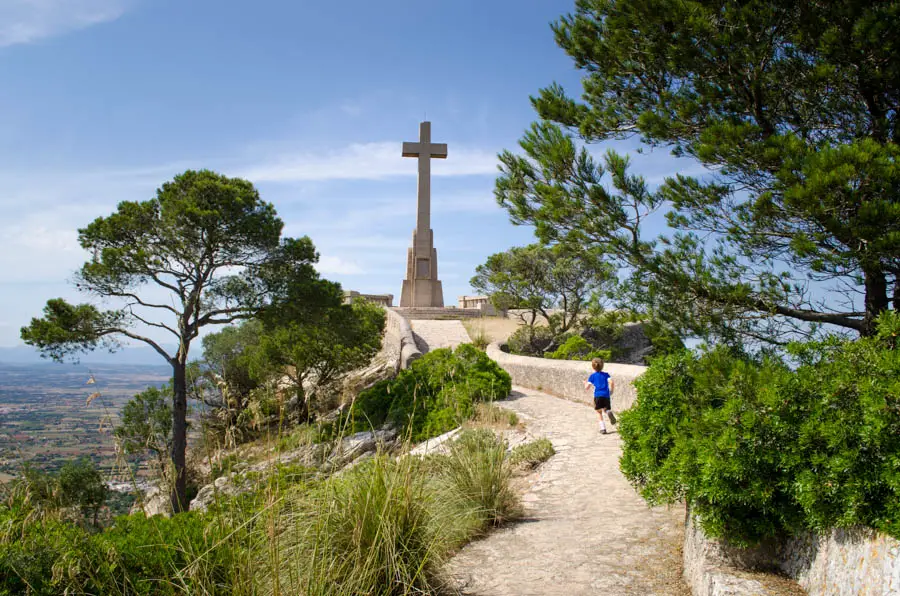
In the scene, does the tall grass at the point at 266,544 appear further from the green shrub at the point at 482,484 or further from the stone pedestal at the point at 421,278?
the stone pedestal at the point at 421,278

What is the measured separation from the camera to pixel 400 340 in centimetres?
2217

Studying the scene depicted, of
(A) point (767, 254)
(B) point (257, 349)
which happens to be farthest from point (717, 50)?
(B) point (257, 349)

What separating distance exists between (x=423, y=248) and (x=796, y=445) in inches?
1162

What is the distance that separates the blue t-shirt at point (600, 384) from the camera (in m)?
8.93

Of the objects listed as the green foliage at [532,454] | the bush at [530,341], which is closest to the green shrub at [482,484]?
the green foliage at [532,454]

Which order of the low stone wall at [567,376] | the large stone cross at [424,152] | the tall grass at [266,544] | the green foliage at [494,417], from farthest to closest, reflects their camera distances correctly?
the large stone cross at [424,152] → the low stone wall at [567,376] → the green foliage at [494,417] → the tall grass at [266,544]

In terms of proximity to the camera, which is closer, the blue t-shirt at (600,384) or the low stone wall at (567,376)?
the blue t-shirt at (600,384)

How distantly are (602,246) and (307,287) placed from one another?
11403mm

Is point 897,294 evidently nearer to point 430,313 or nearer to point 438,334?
point 438,334

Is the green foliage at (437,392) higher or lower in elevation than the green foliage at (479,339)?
lower

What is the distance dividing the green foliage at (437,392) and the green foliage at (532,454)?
2.23m

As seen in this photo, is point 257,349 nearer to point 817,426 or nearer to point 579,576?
point 579,576

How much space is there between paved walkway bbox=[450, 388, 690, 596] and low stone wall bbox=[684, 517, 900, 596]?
0.97 feet

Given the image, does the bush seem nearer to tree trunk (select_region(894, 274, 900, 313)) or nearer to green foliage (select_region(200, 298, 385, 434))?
green foliage (select_region(200, 298, 385, 434))
